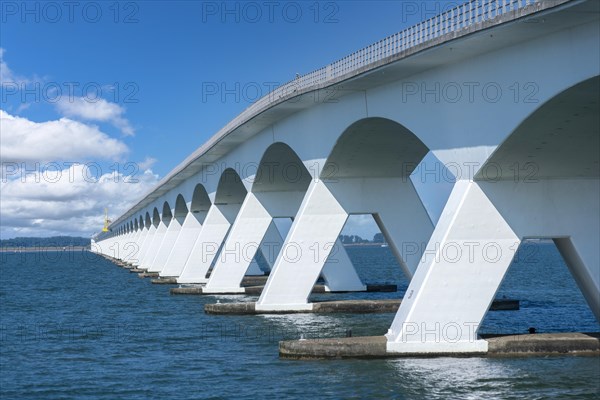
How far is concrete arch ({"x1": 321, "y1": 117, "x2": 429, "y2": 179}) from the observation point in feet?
94.6

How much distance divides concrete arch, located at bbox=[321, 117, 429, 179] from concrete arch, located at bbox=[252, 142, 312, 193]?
6.61m

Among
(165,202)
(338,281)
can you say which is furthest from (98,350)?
(165,202)

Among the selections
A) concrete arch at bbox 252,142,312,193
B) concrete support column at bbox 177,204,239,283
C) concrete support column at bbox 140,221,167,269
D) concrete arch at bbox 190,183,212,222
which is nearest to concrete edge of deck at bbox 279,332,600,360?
concrete arch at bbox 252,142,312,193

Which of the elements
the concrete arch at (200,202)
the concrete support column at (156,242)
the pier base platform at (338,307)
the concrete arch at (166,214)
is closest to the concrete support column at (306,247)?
the pier base platform at (338,307)

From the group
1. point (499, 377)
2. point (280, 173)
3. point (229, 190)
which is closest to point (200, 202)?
point (229, 190)

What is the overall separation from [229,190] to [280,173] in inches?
466

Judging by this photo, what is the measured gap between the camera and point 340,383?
18.8 m

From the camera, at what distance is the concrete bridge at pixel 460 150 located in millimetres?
18812

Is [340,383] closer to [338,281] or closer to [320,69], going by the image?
[320,69]

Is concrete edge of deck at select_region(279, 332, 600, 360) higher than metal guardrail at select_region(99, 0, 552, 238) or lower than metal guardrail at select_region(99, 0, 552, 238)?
lower

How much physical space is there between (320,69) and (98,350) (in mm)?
12338

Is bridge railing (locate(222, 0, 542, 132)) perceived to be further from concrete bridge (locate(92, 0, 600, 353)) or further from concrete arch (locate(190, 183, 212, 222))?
concrete arch (locate(190, 183, 212, 222))

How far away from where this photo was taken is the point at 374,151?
31422 millimetres

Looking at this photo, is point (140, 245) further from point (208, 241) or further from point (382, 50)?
point (382, 50)
